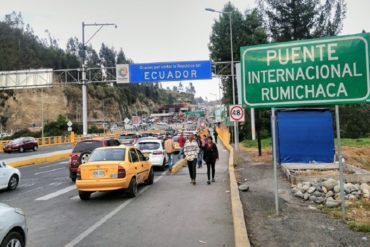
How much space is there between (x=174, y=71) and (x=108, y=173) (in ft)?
74.8

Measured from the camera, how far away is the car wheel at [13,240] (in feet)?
17.2

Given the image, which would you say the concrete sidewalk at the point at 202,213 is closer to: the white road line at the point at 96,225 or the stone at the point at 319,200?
the white road line at the point at 96,225

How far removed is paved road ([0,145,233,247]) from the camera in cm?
722

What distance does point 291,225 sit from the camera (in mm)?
7574

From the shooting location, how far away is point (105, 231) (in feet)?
25.7

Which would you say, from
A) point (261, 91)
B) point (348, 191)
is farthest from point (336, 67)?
point (348, 191)

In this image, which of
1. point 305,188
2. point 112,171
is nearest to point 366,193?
point 305,188

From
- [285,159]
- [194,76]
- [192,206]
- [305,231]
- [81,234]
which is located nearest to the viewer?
[305,231]

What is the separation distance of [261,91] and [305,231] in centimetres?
290

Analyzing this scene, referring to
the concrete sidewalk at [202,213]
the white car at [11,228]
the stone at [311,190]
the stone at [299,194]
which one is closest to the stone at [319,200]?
the stone at [311,190]

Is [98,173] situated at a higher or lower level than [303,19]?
lower

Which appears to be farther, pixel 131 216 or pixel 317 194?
pixel 317 194

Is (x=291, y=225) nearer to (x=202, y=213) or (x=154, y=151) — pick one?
(x=202, y=213)

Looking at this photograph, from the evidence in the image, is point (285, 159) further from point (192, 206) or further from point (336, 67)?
point (336, 67)
